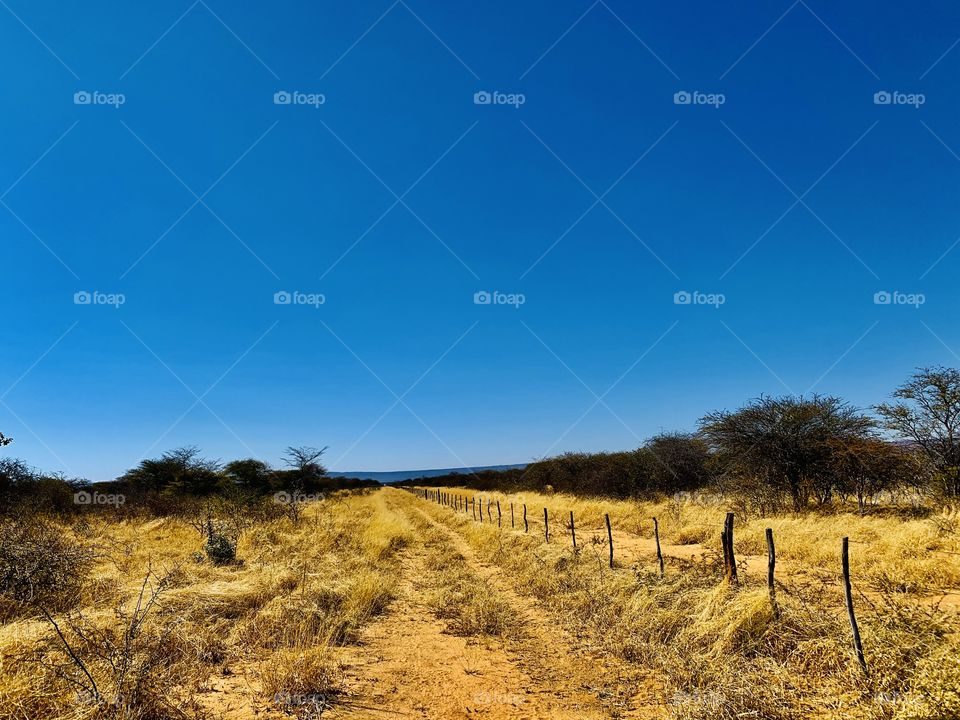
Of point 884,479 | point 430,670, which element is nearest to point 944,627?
point 430,670

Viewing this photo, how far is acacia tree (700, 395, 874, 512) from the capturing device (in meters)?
21.4

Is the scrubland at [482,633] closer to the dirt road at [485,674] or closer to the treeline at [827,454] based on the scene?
the dirt road at [485,674]

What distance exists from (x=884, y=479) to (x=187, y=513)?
1128 inches

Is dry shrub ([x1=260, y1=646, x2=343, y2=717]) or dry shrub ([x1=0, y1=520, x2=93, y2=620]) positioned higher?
dry shrub ([x1=0, y1=520, x2=93, y2=620])

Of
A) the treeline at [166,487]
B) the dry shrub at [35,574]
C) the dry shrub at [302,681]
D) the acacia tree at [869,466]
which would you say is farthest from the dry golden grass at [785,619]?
the treeline at [166,487]

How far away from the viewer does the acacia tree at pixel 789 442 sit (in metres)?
21.4

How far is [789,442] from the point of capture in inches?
870

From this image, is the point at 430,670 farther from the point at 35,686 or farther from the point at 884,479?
the point at 884,479

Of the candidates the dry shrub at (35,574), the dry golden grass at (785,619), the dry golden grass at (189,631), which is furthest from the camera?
the dry shrub at (35,574)

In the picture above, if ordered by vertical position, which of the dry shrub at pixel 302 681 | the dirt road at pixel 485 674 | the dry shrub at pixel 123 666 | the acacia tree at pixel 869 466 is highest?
the acacia tree at pixel 869 466

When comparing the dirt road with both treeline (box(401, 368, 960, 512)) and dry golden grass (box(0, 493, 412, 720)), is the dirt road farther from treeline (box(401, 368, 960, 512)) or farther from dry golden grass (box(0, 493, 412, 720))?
treeline (box(401, 368, 960, 512))

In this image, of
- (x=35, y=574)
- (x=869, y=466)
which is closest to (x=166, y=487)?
(x=35, y=574)

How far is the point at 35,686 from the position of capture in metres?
4.67

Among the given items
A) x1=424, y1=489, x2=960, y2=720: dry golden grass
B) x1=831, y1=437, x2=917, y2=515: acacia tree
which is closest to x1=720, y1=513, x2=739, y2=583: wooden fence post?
x1=424, y1=489, x2=960, y2=720: dry golden grass
